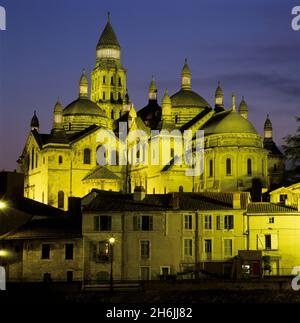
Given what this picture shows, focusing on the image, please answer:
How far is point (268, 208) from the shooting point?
64938 millimetres

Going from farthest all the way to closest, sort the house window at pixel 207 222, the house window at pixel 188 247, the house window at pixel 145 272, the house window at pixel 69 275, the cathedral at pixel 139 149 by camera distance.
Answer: the cathedral at pixel 139 149 → the house window at pixel 207 222 → the house window at pixel 188 247 → the house window at pixel 145 272 → the house window at pixel 69 275

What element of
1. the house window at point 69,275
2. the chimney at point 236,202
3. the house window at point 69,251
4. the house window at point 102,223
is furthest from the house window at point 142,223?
the chimney at point 236,202

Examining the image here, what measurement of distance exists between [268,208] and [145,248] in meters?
9.24

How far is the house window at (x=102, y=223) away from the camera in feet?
204

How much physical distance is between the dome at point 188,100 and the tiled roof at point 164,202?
163ft

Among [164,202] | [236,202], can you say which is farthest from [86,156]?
[236,202]

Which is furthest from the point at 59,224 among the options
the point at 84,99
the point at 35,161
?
the point at 84,99

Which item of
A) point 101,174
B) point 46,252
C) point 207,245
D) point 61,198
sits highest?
point 101,174

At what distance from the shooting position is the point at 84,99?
119375 mm

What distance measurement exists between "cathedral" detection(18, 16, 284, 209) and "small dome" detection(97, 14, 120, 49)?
245 centimetres

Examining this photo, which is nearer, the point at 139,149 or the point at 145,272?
the point at 145,272

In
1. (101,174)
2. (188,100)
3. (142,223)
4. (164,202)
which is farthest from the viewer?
(188,100)

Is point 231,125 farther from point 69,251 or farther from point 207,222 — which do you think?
point 69,251

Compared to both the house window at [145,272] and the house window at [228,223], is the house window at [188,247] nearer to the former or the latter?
the house window at [228,223]
